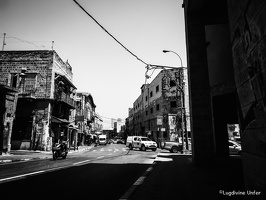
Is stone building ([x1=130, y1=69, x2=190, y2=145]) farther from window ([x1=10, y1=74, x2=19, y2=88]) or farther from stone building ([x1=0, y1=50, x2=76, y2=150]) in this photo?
window ([x1=10, y1=74, x2=19, y2=88])

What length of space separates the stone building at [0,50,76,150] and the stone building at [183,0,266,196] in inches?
731

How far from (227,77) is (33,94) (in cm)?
2318

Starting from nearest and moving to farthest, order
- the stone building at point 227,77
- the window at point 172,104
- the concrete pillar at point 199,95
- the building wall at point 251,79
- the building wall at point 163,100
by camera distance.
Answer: the building wall at point 251,79, the stone building at point 227,77, the concrete pillar at point 199,95, the building wall at point 163,100, the window at point 172,104

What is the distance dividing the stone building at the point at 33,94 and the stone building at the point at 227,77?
18.6 meters

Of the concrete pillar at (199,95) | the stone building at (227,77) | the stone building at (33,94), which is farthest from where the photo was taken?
the stone building at (33,94)

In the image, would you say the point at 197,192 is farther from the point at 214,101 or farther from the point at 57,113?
the point at 57,113

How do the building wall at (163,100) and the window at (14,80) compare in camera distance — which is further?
the building wall at (163,100)

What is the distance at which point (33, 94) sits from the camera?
2347 cm

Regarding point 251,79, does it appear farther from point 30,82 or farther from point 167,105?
point 167,105

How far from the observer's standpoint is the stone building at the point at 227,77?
2.61 metres

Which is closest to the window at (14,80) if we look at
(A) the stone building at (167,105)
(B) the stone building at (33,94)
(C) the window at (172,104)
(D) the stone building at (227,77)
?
(B) the stone building at (33,94)

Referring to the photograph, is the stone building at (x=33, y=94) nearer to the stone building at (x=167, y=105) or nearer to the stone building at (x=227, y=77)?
the stone building at (x=167, y=105)

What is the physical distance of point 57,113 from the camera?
26.5m

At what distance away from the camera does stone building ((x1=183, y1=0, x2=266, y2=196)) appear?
2.61 meters
